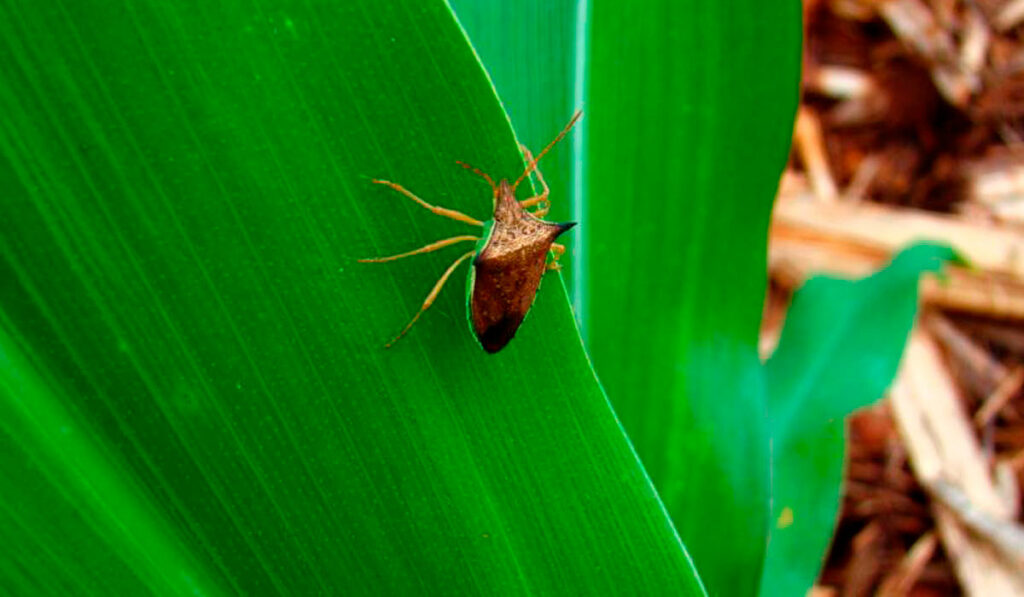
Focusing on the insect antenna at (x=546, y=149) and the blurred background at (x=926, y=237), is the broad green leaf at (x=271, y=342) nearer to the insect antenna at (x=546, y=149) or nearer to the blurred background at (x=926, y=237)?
the insect antenna at (x=546, y=149)

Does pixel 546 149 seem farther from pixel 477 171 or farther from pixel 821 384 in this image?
pixel 821 384

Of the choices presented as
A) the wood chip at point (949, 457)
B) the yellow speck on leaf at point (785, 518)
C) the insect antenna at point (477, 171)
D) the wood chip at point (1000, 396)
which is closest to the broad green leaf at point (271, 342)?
the insect antenna at point (477, 171)

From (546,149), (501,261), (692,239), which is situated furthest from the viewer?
(692,239)

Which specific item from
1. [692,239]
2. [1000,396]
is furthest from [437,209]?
[1000,396]

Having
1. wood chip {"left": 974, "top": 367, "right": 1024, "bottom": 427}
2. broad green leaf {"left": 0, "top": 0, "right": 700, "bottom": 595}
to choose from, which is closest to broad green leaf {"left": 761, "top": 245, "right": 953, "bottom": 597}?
broad green leaf {"left": 0, "top": 0, "right": 700, "bottom": 595}

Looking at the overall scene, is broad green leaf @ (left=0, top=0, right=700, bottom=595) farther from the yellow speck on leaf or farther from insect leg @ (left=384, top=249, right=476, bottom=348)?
the yellow speck on leaf
